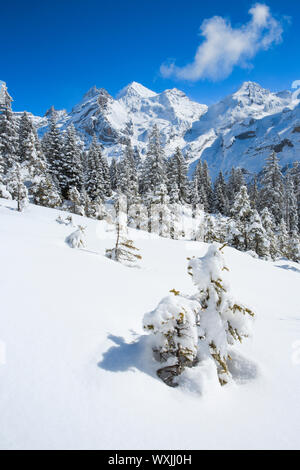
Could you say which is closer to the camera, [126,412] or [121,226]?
[126,412]

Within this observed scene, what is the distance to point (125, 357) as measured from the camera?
3363 mm

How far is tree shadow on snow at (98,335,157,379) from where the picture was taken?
3.14 m

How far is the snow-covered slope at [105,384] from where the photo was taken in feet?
7.48

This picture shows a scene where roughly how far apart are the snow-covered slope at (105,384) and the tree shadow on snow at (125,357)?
2 centimetres

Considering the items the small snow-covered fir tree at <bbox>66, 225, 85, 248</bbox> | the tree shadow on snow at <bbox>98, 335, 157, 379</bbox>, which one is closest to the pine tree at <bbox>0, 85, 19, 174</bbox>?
the small snow-covered fir tree at <bbox>66, 225, 85, 248</bbox>

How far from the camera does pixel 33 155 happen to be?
3070 cm

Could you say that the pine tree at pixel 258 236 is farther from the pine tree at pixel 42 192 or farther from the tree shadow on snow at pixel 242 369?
the tree shadow on snow at pixel 242 369

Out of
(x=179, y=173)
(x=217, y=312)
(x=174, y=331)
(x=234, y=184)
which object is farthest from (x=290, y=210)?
(x=174, y=331)

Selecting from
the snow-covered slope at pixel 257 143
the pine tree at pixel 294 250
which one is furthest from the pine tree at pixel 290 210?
the snow-covered slope at pixel 257 143

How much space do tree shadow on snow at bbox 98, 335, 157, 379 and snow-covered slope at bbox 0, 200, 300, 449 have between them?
2 cm
